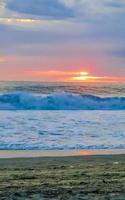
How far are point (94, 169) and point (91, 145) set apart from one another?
250 inches

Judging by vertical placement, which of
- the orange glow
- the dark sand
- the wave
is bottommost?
the dark sand

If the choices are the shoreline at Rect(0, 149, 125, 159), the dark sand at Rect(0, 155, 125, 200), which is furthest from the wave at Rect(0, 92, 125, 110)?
the dark sand at Rect(0, 155, 125, 200)

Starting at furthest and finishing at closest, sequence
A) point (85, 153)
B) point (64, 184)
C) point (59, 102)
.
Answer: point (59, 102) < point (85, 153) < point (64, 184)

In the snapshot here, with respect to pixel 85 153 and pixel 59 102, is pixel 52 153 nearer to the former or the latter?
pixel 85 153

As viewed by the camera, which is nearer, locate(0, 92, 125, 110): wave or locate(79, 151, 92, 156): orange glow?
locate(79, 151, 92, 156): orange glow

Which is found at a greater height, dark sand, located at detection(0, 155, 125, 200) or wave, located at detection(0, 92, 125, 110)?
wave, located at detection(0, 92, 125, 110)

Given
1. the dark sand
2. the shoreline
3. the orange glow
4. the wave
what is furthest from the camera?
the wave

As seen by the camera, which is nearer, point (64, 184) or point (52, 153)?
point (64, 184)

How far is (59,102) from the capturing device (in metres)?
41.3

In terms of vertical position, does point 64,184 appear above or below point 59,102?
below

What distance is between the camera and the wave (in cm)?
3928

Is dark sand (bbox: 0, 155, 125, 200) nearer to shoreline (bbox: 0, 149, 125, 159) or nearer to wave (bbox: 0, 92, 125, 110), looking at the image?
shoreline (bbox: 0, 149, 125, 159)

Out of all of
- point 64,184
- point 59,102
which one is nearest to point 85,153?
point 64,184

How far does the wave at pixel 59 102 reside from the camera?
39281 mm
